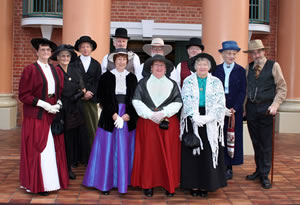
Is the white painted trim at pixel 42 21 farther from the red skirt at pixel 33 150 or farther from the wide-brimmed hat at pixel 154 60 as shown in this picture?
the red skirt at pixel 33 150

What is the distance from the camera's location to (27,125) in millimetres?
4348

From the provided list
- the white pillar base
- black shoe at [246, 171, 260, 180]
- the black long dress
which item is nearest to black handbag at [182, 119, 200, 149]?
black shoe at [246, 171, 260, 180]

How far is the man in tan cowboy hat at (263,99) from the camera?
4.88 m

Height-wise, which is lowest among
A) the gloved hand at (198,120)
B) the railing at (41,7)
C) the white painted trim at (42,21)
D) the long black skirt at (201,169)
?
the long black skirt at (201,169)

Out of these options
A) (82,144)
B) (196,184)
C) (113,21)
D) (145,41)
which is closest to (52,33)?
(113,21)

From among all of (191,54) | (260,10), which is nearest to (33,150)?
(191,54)

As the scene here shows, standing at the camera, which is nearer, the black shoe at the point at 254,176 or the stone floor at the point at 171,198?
the stone floor at the point at 171,198

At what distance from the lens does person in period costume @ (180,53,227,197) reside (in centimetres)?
438

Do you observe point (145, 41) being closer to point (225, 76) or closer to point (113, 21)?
point (113, 21)

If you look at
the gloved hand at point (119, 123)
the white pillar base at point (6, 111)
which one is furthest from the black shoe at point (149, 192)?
the white pillar base at point (6, 111)

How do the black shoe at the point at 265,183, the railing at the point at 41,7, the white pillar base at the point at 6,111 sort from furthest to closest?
the railing at the point at 41,7
the white pillar base at the point at 6,111
the black shoe at the point at 265,183

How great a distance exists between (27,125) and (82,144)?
1450 mm

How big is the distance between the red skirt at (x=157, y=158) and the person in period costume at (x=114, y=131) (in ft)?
0.53

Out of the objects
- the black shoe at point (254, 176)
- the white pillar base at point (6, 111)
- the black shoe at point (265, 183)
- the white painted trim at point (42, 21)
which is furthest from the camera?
the white pillar base at point (6, 111)
